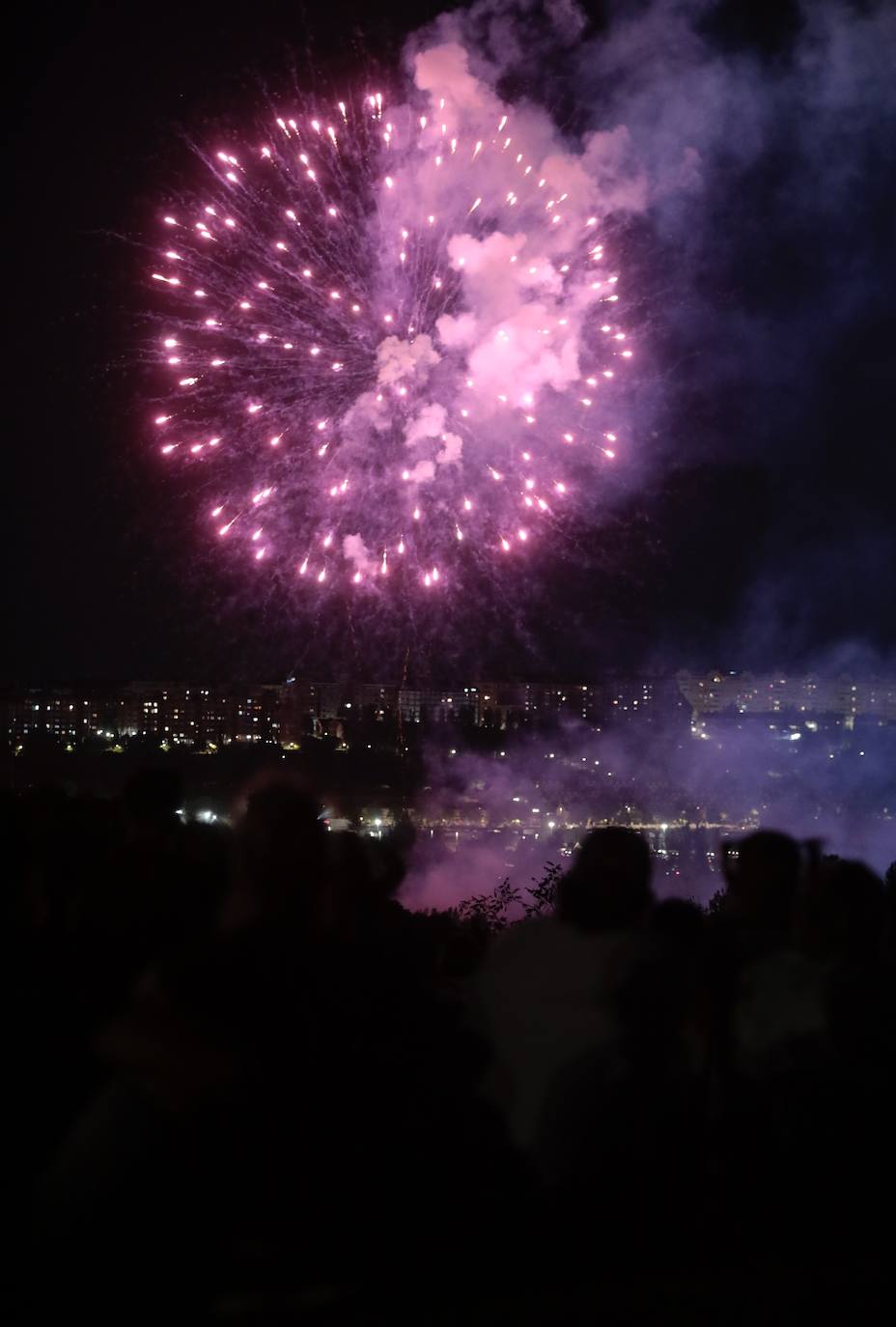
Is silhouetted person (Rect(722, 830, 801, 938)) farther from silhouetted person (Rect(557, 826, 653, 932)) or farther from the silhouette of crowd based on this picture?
silhouetted person (Rect(557, 826, 653, 932))

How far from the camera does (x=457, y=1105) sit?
2557 millimetres

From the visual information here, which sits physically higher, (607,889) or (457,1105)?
(607,889)

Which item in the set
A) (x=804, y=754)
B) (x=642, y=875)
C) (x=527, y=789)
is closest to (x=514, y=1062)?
(x=642, y=875)

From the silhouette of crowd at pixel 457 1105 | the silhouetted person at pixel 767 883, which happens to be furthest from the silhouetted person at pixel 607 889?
the silhouetted person at pixel 767 883

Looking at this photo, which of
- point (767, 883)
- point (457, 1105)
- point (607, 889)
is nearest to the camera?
point (607, 889)

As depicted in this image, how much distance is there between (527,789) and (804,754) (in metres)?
12.5

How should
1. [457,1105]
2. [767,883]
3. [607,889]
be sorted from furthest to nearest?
1. [767,883]
2. [457,1105]
3. [607,889]

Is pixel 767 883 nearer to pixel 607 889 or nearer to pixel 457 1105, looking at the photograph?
pixel 607 889

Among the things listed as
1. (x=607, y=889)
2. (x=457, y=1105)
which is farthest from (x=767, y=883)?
(x=457, y=1105)

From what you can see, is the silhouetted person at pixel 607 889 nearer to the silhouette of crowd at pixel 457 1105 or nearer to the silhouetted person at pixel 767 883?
the silhouette of crowd at pixel 457 1105

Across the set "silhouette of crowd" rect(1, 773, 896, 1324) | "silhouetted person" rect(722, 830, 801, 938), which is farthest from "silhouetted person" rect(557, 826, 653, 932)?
"silhouetted person" rect(722, 830, 801, 938)

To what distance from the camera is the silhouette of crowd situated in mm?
1996

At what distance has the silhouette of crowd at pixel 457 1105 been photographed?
6.55 ft

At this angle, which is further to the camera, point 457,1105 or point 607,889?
point 457,1105
